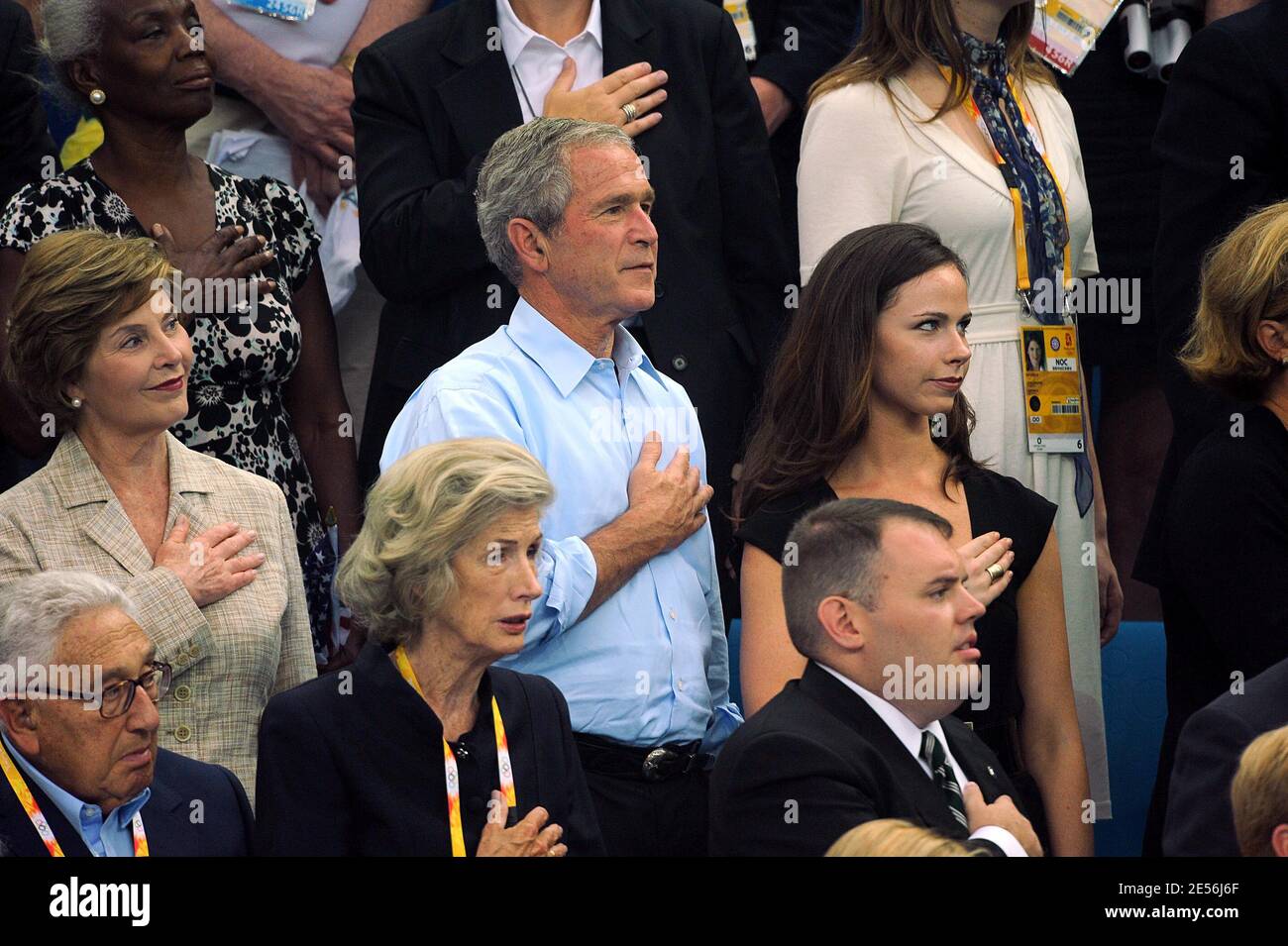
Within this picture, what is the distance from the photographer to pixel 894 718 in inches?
131

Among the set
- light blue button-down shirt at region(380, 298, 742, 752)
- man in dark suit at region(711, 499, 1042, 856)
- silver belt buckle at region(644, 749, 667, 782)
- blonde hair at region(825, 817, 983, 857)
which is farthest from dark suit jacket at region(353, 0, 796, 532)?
blonde hair at region(825, 817, 983, 857)

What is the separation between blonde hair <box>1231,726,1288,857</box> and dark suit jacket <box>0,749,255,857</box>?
5.64 ft

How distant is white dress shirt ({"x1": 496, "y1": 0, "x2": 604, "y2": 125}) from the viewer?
476 centimetres

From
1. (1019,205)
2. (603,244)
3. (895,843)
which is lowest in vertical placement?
(895,843)

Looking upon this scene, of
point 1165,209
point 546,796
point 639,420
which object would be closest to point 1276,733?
point 546,796

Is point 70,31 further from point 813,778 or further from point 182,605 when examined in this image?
point 813,778

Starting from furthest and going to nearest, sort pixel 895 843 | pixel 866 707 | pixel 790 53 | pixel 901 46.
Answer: pixel 790 53, pixel 901 46, pixel 866 707, pixel 895 843

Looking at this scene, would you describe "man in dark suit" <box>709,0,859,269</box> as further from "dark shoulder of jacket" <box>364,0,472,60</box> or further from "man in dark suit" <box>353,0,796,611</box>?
"dark shoulder of jacket" <box>364,0,472,60</box>

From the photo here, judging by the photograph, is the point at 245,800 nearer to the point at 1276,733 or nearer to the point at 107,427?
the point at 107,427

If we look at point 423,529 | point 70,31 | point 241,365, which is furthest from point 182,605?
point 70,31

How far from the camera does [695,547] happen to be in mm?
4098

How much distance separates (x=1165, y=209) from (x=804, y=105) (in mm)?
1008

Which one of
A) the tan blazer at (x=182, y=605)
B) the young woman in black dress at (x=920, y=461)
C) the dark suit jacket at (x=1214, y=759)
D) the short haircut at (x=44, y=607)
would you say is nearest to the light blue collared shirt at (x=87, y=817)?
the short haircut at (x=44, y=607)

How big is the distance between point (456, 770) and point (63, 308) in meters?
1.32
